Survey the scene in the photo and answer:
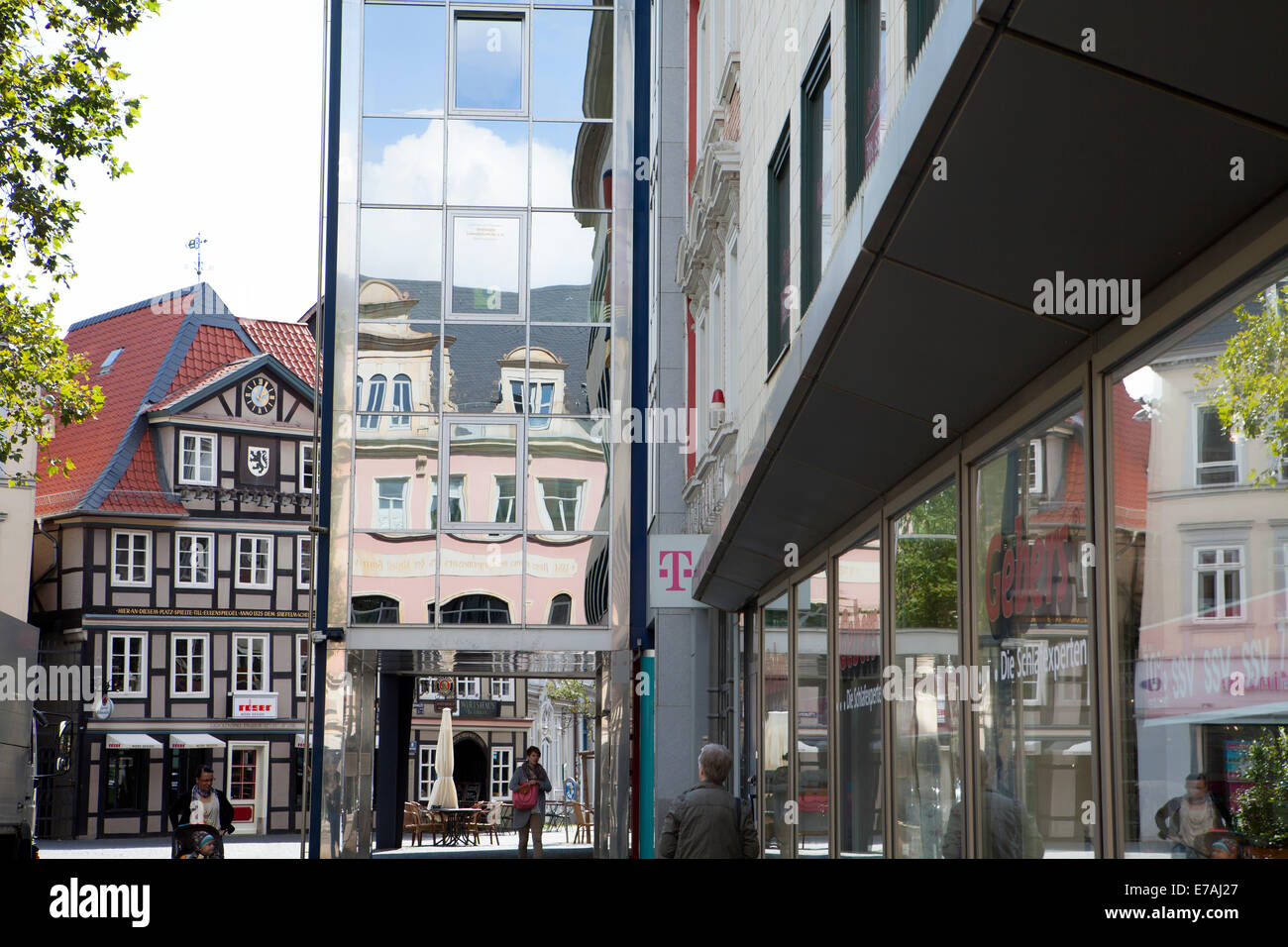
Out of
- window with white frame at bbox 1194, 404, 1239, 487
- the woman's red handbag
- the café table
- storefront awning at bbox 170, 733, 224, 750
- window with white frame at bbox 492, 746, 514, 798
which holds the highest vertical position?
window with white frame at bbox 1194, 404, 1239, 487

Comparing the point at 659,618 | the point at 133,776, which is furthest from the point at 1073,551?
the point at 133,776

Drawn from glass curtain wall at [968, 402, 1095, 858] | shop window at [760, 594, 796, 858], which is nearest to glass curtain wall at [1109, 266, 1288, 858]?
glass curtain wall at [968, 402, 1095, 858]

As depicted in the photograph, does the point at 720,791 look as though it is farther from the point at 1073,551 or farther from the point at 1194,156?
the point at 1194,156

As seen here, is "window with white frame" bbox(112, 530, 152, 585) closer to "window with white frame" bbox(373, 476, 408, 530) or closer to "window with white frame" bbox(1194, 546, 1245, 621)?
"window with white frame" bbox(373, 476, 408, 530)

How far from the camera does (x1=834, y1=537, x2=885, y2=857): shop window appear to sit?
8219 millimetres

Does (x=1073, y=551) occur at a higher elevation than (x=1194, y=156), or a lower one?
lower

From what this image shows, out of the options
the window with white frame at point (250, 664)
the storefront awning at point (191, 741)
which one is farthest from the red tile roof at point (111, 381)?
the storefront awning at point (191, 741)

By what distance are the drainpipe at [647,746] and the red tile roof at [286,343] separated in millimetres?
41735

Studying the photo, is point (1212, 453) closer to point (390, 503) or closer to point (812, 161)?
point (812, 161)

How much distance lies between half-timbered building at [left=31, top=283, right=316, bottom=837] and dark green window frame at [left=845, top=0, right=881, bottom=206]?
42.9 metres

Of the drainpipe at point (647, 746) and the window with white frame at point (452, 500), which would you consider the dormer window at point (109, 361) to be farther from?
the drainpipe at point (647, 746)

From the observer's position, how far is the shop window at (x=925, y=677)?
6.40 meters

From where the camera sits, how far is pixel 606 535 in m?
19.3

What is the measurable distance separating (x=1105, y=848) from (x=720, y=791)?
3.24m
